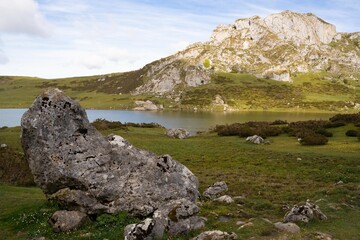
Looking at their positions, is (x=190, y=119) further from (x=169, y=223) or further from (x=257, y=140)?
(x=169, y=223)

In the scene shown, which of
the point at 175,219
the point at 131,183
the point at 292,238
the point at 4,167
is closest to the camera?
the point at 292,238

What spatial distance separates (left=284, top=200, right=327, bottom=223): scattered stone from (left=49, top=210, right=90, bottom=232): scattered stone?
10.7 m

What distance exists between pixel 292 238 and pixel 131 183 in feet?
29.0

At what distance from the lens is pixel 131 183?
739 inches

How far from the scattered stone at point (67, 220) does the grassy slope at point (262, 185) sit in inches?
16.8

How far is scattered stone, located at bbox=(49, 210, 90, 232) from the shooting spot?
53.4 feet

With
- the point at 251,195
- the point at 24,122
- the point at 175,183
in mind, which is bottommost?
the point at 251,195

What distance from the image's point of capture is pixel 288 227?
1620 cm

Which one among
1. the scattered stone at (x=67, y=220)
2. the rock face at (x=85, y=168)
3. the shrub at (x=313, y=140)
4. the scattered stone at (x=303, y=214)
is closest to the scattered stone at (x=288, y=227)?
the scattered stone at (x=303, y=214)

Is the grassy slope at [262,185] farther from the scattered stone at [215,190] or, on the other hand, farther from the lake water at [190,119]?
the lake water at [190,119]

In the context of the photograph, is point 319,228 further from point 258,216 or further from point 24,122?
point 24,122

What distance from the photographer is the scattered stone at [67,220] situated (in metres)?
16.3

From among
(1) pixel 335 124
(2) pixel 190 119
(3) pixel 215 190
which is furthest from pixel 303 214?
(2) pixel 190 119

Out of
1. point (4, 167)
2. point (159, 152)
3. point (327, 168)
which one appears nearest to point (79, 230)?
point (4, 167)
